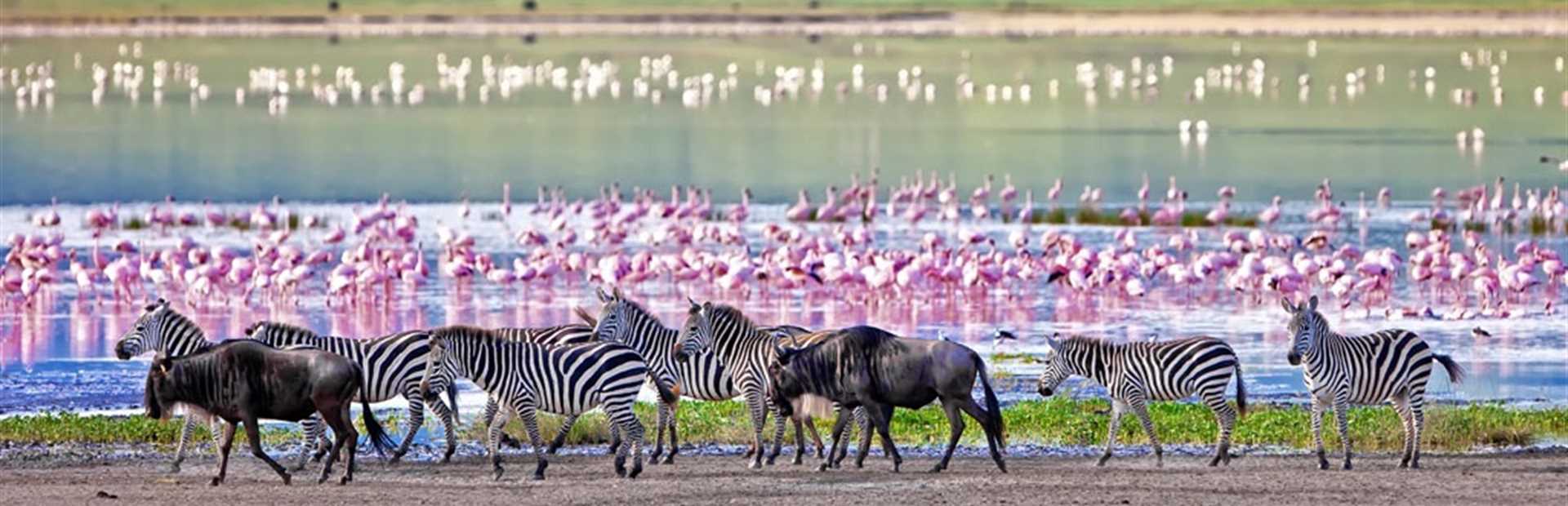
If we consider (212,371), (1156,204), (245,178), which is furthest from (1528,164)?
(212,371)

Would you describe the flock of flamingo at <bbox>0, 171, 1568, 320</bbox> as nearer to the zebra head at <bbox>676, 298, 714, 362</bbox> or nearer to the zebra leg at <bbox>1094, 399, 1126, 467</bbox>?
the zebra leg at <bbox>1094, 399, 1126, 467</bbox>

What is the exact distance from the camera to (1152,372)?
1506cm

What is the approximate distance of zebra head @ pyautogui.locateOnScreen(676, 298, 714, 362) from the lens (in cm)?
1516

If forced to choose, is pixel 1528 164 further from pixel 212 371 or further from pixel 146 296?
pixel 212 371

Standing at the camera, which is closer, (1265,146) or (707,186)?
(707,186)

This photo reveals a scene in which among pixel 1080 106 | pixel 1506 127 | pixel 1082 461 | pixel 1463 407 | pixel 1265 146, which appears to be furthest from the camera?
pixel 1080 106

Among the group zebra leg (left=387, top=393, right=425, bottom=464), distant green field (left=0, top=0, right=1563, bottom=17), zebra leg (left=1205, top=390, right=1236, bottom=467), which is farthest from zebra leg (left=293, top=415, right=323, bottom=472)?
distant green field (left=0, top=0, right=1563, bottom=17)

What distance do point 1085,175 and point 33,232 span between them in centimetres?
1796

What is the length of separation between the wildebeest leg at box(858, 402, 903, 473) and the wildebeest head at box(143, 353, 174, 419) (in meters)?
3.49

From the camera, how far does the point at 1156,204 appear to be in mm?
39562

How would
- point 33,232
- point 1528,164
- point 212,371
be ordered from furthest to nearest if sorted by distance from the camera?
point 1528,164 < point 33,232 < point 212,371

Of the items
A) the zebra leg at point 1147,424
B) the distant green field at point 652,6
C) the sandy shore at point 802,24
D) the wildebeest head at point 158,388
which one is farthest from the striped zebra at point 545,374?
the distant green field at point 652,6

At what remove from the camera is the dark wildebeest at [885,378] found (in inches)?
574

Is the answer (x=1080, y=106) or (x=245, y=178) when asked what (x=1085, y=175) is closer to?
(x=245, y=178)
